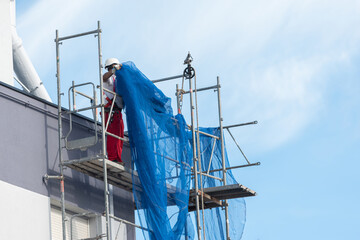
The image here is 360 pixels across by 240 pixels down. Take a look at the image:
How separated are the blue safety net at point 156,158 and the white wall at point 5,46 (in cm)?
286

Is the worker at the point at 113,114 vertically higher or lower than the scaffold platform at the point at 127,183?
higher

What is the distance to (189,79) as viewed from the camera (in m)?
18.4

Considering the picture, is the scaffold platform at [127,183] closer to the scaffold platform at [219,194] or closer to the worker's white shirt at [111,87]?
the scaffold platform at [219,194]

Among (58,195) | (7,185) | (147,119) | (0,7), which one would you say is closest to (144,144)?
(147,119)

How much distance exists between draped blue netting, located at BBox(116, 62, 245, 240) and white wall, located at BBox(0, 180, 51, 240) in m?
1.74

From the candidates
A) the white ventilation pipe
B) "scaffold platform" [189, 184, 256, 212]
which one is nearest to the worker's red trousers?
"scaffold platform" [189, 184, 256, 212]

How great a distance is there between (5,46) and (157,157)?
14.8 feet

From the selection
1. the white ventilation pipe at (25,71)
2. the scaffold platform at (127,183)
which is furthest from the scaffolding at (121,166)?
the white ventilation pipe at (25,71)

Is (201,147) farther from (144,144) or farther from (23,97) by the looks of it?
(23,97)

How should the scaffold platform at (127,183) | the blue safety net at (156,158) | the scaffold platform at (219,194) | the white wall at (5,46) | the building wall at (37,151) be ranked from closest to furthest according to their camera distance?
the building wall at (37,151) → the scaffold platform at (127,183) → the blue safety net at (156,158) → the scaffold platform at (219,194) → the white wall at (5,46)

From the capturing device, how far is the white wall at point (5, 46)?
18.2 meters

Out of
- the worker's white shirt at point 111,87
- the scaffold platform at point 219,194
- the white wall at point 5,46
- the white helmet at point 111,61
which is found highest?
the white wall at point 5,46

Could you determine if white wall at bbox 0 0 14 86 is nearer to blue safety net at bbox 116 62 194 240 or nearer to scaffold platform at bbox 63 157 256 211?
blue safety net at bbox 116 62 194 240

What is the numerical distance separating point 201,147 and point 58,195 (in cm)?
444
